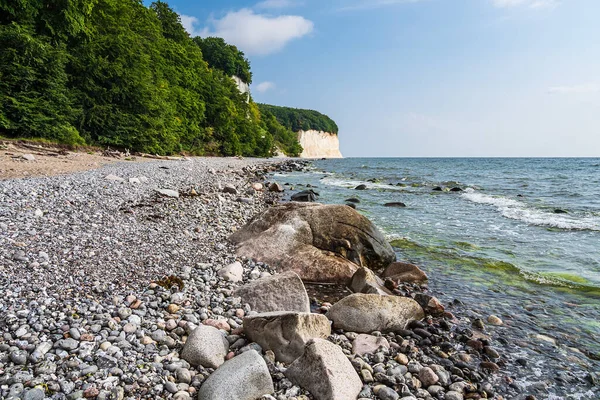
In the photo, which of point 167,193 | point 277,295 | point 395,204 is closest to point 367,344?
point 277,295

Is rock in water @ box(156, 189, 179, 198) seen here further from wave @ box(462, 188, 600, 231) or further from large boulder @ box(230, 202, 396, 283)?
wave @ box(462, 188, 600, 231)

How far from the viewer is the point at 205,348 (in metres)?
3.67

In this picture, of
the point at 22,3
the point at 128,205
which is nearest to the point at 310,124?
the point at 22,3

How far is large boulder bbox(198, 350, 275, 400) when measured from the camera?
3.11 meters

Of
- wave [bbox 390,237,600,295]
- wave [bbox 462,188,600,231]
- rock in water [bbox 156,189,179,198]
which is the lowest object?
wave [bbox 390,237,600,295]

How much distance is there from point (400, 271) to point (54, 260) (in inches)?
253

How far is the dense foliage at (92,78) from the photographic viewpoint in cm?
1909

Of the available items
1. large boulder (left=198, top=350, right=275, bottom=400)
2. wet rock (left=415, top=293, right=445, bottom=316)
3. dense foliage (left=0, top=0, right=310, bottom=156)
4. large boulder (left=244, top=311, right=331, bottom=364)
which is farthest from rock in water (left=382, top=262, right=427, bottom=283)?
dense foliage (left=0, top=0, right=310, bottom=156)

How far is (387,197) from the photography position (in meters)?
21.4

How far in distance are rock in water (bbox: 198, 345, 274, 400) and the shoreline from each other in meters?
0.17

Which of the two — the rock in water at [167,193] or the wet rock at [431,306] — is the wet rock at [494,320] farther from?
the rock in water at [167,193]

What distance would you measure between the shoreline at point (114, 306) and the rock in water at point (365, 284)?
82 centimetres

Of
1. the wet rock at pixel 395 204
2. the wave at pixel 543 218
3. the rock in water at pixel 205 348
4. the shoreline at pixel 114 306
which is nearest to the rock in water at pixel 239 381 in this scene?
the shoreline at pixel 114 306

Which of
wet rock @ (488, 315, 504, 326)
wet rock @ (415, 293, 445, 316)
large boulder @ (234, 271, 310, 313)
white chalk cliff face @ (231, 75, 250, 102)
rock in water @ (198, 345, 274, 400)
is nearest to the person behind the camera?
rock in water @ (198, 345, 274, 400)
